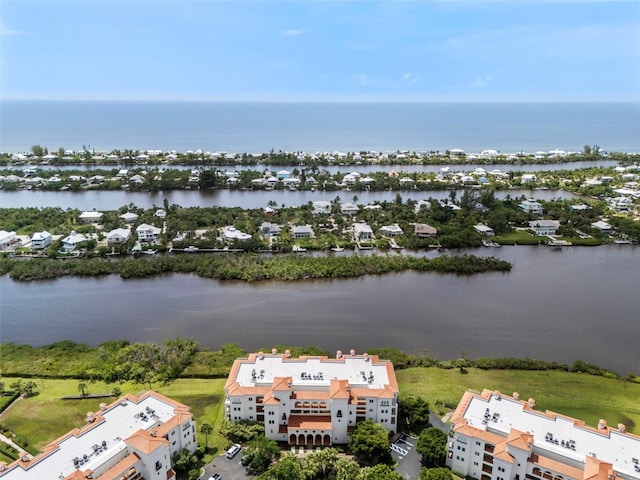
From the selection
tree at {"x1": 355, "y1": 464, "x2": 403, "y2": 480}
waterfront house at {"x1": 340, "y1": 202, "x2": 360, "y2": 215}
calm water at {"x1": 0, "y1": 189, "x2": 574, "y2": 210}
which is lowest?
tree at {"x1": 355, "y1": 464, "x2": 403, "y2": 480}

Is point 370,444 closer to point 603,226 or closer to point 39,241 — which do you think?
point 39,241

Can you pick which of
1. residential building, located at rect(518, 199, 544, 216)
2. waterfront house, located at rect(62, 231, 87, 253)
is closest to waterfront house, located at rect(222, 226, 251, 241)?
waterfront house, located at rect(62, 231, 87, 253)

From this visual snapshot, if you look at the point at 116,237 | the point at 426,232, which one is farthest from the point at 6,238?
the point at 426,232

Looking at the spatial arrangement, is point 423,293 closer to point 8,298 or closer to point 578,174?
point 8,298

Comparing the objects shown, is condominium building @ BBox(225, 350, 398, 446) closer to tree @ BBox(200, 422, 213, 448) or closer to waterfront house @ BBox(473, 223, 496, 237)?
tree @ BBox(200, 422, 213, 448)

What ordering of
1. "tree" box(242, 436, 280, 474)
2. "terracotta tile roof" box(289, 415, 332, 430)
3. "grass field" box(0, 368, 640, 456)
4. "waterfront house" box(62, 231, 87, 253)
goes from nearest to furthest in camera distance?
"tree" box(242, 436, 280, 474) → "terracotta tile roof" box(289, 415, 332, 430) → "grass field" box(0, 368, 640, 456) → "waterfront house" box(62, 231, 87, 253)
